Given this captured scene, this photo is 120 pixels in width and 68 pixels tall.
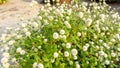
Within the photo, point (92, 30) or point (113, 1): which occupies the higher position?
point (92, 30)

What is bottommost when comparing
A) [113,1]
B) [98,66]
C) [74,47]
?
[113,1]

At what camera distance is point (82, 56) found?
3.63 meters

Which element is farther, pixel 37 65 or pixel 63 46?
pixel 63 46

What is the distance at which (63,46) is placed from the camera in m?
3.50

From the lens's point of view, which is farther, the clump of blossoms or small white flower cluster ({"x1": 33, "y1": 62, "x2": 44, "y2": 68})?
the clump of blossoms

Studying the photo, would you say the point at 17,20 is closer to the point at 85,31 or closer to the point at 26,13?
the point at 26,13

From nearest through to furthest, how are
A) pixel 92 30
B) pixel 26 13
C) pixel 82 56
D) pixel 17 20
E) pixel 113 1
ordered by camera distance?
pixel 82 56 → pixel 92 30 → pixel 17 20 → pixel 26 13 → pixel 113 1

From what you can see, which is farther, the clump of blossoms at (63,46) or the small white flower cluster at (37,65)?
the clump of blossoms at (63,46)

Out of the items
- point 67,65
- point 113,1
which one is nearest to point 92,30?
point 67,65

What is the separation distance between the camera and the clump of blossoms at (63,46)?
338cm

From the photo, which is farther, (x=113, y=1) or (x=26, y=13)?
(x=113, y=1)

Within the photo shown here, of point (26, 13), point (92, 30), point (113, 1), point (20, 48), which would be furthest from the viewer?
point (113, 1)

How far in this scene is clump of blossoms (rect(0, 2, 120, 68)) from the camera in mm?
3384

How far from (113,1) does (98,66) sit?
5.83 m
